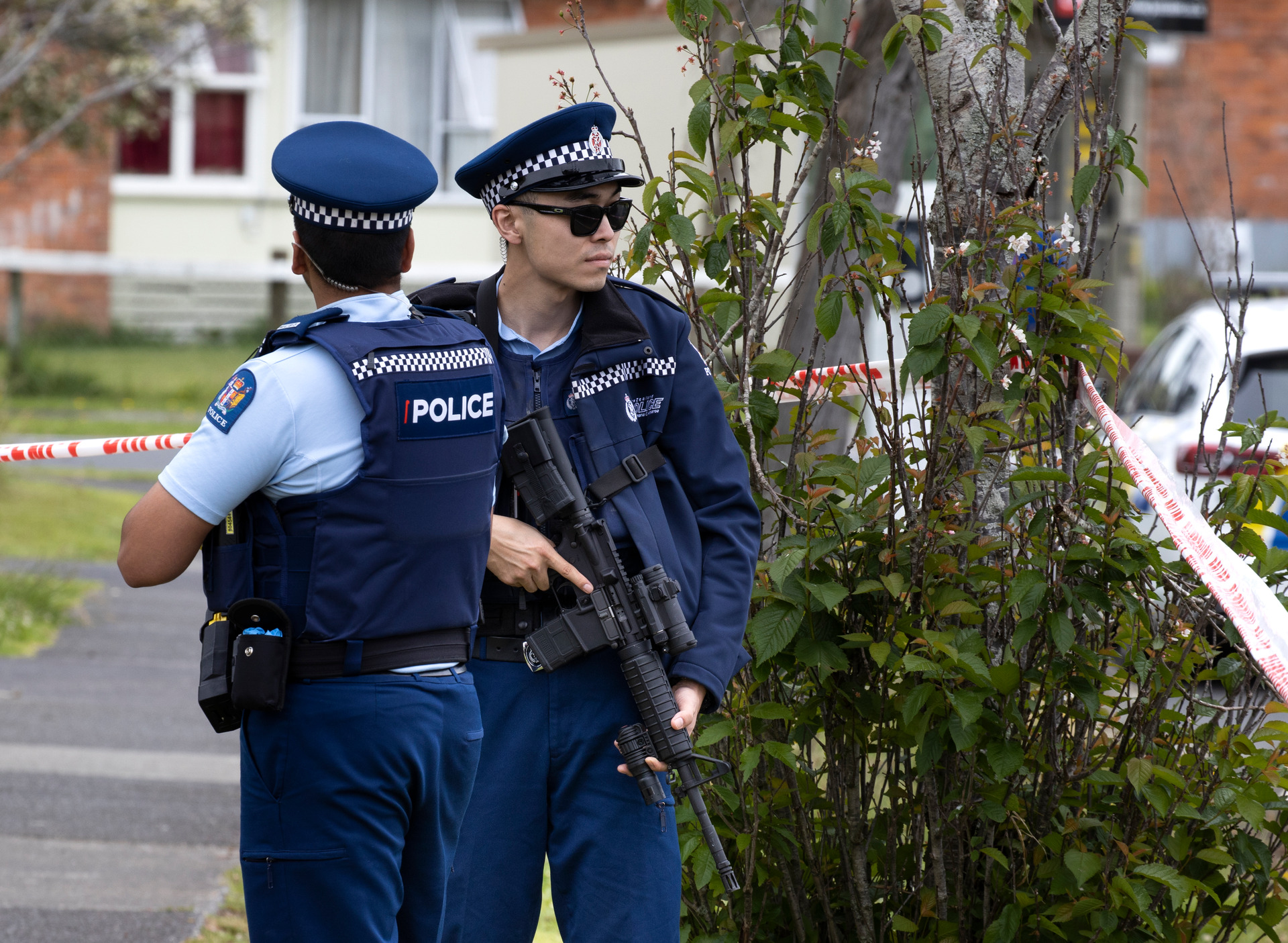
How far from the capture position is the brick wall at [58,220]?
1967 cm

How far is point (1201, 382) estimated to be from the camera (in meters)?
7.42

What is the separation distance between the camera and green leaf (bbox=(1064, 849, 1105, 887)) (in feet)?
9.40

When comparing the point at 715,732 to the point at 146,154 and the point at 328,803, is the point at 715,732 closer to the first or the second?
the point at 328,803

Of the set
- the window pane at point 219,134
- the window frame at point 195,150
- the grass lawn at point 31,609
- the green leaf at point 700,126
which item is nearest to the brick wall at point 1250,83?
the window frame at point 195,150

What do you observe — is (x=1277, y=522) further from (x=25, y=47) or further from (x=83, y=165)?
(x=83, y=165)

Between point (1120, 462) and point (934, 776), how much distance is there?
728 millimetres

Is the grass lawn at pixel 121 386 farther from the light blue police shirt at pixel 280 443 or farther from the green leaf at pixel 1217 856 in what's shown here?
the green leaf at pixel 1217 856

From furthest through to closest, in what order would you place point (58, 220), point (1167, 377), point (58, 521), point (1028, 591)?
point (58, 220) → point (58, 521) → point (1167, 377) → point (1028, 591)

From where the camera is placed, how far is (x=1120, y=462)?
3.04 metres

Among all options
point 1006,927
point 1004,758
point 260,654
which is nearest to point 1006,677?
point 1004,758

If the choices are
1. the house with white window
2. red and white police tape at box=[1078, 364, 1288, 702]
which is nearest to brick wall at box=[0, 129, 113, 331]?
the house with white window

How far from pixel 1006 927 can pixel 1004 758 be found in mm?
342

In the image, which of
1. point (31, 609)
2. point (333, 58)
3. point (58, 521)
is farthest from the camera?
point (333, 58)

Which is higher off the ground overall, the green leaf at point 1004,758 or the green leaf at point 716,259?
the green leaf at point 716,259
